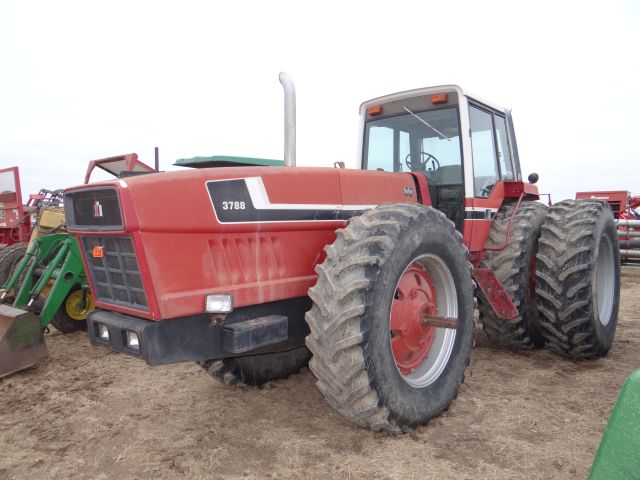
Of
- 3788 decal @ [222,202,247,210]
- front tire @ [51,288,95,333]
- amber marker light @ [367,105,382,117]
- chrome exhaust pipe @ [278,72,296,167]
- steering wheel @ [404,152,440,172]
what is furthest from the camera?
front tire @ [51,288,95,333]

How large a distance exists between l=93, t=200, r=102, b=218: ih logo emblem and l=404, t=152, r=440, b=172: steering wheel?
9.09 ft

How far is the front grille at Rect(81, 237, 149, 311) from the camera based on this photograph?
2.71m

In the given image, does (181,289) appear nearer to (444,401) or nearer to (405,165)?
(444,401)

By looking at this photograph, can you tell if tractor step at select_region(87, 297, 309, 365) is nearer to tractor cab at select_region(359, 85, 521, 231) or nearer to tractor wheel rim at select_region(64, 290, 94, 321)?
tractor cab at select_region(359, 85, 521, 231)

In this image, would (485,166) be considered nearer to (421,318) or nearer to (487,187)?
(487,187)

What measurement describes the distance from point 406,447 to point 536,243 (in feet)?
8.53

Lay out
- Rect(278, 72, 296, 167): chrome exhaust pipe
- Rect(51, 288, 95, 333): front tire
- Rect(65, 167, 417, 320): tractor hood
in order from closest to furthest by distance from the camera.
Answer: Rect(65, 167, 417, 320): tractor hood
Rect(278, 72, 296, 167): chrome exhaust pipe
Rect(51, 288, 95, 333): front tire

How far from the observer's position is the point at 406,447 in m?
2.92

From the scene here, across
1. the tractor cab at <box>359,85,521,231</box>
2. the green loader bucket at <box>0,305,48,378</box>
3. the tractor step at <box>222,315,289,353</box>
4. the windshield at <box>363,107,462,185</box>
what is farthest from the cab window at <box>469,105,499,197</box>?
the green loader bucket at <box>0,305,48,378</box>

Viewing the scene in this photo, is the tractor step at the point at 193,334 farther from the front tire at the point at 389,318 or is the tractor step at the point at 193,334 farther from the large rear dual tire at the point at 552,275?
the large rear dual tire at the point at 552,275

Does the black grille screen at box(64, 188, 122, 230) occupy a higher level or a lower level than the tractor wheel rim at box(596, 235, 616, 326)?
higher

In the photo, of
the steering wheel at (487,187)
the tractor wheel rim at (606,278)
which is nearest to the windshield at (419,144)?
the steering wheel at (487,187)

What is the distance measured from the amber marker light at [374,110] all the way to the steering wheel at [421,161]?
501mm

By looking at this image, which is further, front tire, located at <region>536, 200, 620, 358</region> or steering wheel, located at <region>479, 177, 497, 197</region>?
steering wheel, located at <region>479, 177, 497, 197</region>
